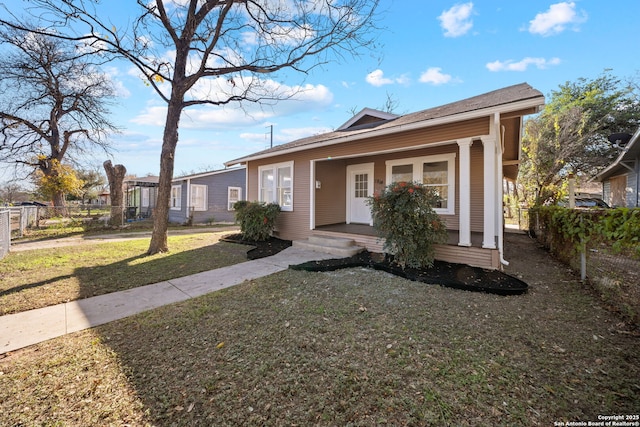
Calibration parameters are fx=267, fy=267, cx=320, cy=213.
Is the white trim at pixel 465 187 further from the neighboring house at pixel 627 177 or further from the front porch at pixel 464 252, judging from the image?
the neighboring house at pixel 627 177

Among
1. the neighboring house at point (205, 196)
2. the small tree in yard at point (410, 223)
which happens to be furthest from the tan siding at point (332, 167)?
the neighboring house at point (205, 196)

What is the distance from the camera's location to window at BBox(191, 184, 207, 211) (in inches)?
627

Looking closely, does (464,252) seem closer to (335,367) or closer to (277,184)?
(335,367)

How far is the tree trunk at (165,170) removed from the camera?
725 cm

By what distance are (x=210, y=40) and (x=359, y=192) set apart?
6.41 metres

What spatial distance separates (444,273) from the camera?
15.8ft

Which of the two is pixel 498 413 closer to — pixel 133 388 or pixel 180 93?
pixel 133 388

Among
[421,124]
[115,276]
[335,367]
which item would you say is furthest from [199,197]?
[335,367]

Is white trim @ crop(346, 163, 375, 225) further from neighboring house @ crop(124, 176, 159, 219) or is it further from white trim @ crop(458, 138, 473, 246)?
neighboring house @ crop(124, 176, 159, 219)

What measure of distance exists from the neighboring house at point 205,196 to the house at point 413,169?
6780 millimetres

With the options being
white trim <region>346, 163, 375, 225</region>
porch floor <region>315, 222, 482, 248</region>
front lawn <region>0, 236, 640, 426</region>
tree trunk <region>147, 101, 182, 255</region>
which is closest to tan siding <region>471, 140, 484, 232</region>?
porch floor <region>315, 222, 482, 248</region>

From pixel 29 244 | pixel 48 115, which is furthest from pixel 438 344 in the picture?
pixel 48 115

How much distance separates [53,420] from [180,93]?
294 inches

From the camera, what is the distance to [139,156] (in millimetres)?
18719
